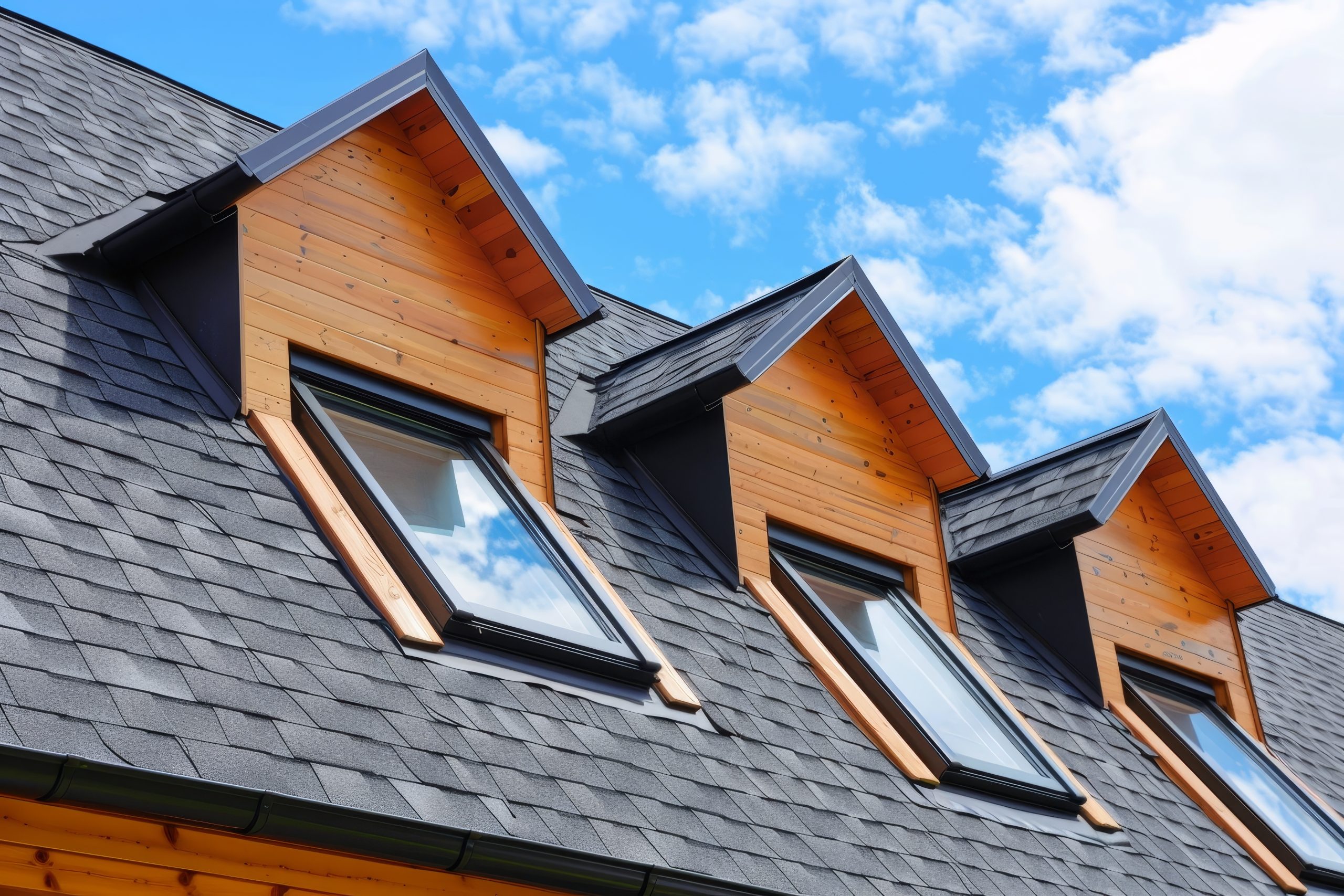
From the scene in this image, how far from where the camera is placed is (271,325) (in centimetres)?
538

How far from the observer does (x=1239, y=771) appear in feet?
28.0

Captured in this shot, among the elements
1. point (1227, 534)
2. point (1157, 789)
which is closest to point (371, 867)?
point (1157, 789)

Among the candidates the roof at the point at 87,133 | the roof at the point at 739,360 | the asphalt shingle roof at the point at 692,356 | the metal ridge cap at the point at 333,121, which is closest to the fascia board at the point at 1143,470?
the roof at the point at 739,360

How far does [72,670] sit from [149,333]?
7.34 feet

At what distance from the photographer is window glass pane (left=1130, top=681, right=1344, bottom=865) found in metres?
8.02

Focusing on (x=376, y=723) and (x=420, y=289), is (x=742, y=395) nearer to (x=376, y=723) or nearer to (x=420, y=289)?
(x=420, y=289)

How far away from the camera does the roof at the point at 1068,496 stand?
27.9 ft

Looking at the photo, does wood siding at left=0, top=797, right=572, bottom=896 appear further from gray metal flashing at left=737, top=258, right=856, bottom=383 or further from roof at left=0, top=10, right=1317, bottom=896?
gray metal flashing at left=737, top=258, right=856, bottom=383

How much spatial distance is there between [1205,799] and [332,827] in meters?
5.86

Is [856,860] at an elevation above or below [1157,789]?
below

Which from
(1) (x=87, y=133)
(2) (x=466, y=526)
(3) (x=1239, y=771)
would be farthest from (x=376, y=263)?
(3) (x=1239, y=771)

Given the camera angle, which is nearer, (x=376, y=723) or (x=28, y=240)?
(x=376, y=723)

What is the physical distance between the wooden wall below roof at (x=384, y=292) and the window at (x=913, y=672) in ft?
5.42

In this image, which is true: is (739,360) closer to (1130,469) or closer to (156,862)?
(1130,469)
